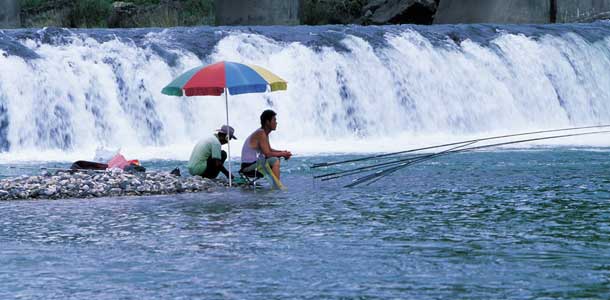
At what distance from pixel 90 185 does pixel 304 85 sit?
12716mm

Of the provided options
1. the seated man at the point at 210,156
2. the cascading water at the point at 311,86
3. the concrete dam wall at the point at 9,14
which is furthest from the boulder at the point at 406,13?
the seated man at the point at 210,156

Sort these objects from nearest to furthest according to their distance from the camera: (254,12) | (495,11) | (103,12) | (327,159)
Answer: (327,159)
(254,12)
(495,11)
(103,12)

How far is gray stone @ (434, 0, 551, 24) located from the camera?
130 feet

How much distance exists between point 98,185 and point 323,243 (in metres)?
4.98

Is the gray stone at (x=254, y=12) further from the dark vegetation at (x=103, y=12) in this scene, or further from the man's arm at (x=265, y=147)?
the man's arm at (x=265, y=147)

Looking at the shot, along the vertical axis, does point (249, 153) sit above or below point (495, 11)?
below

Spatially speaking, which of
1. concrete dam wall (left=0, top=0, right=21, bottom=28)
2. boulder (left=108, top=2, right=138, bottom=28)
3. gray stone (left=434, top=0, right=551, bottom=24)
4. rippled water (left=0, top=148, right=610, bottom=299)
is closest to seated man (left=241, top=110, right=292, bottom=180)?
rippled water (left=0, top=148, right=610, bottom=299)

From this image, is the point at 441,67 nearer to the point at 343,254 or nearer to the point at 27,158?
the point at 27,158

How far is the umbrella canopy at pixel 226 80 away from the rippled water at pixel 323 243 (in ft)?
4.27

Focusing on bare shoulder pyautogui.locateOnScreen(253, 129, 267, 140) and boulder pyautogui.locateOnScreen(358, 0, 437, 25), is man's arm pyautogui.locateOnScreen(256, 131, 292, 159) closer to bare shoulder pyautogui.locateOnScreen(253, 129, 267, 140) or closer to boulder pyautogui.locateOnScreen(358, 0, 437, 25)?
bare shoulder pyautogui.locateOnScreen(253, 129, 267, 140)

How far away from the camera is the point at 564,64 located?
32.6 meters

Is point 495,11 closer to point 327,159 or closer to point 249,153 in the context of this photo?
point 327,159

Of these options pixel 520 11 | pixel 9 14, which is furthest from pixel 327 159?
pixel 520 11

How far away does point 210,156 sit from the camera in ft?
54.9
